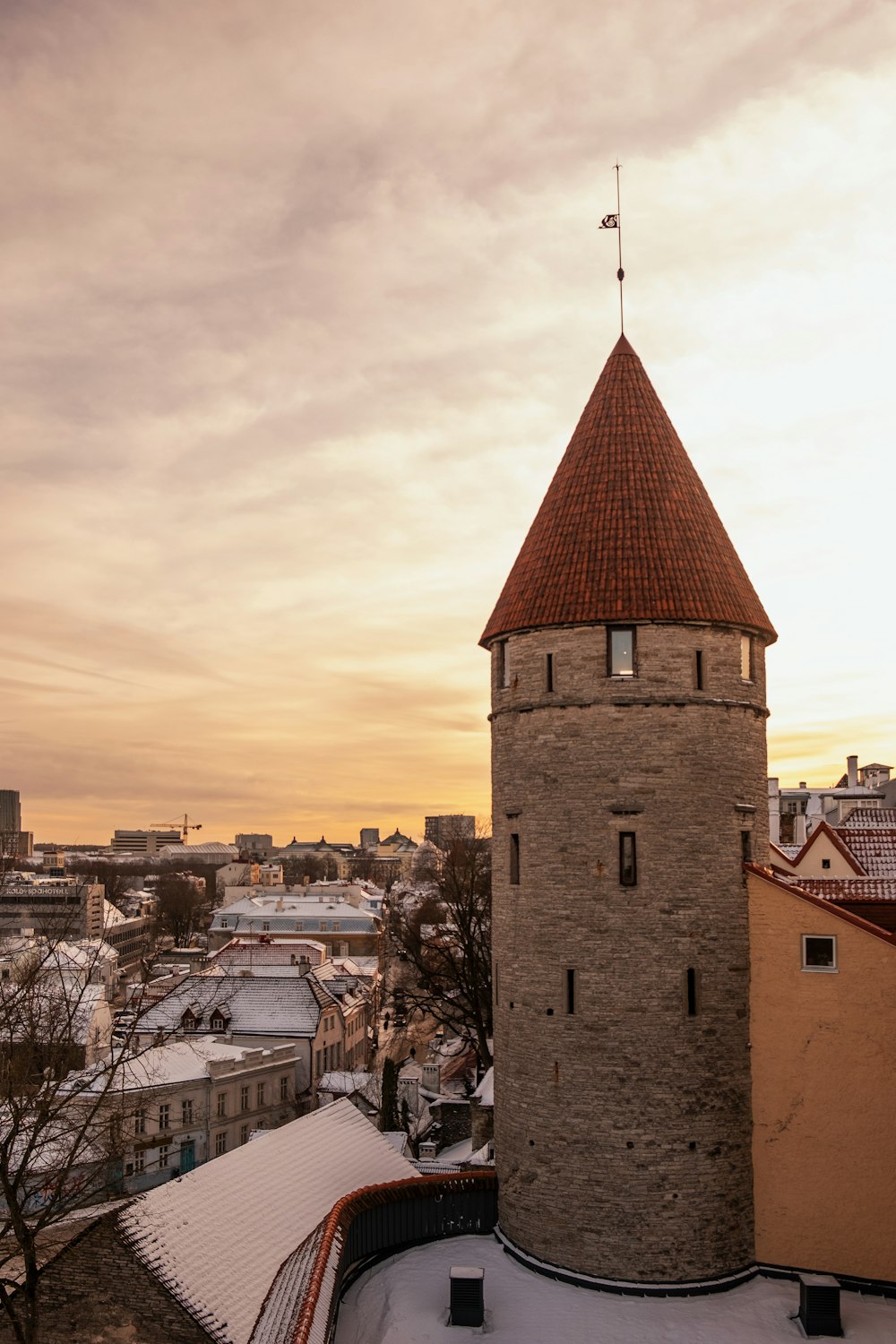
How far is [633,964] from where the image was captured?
18.3 meters

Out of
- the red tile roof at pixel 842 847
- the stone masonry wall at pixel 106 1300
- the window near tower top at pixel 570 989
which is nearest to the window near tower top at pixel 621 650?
the window near tower top at pixel 570 989

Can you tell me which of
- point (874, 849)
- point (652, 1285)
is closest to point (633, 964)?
point (652, 1285)

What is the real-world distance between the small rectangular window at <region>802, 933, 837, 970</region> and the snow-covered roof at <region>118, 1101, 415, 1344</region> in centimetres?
1023

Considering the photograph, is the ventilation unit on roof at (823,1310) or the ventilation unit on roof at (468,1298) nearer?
the ventilation unit on roof at (823,1310)

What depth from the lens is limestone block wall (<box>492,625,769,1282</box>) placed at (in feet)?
58.8

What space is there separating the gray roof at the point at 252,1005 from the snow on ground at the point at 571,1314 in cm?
3274

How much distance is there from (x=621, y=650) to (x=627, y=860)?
12.4ft

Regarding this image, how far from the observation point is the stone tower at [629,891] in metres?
18.0

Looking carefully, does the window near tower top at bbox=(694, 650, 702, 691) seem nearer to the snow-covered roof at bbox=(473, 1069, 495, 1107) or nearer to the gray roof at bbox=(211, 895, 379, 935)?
the snow-covered roof at bbox=(473, 1069, 495, 1107)

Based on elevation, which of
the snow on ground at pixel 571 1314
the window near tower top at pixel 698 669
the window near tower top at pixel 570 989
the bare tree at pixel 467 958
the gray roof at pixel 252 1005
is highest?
the window near tower top at pixel 698 669

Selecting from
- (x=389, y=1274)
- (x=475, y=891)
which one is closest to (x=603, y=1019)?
(x=389, y=1274)

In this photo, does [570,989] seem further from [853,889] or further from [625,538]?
[625,538]

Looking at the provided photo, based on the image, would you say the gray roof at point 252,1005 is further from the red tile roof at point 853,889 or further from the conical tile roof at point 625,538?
the conical tile roof at point 625,538

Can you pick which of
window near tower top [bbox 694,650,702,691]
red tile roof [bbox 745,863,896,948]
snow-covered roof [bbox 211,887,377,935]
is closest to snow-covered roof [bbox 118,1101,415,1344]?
red tile roof [bbox 745,863,896,948]
